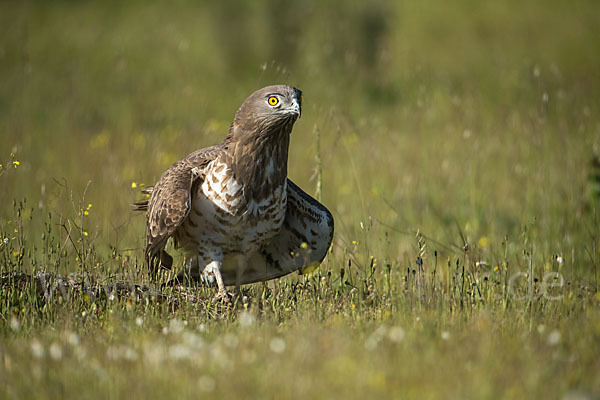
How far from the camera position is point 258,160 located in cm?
531

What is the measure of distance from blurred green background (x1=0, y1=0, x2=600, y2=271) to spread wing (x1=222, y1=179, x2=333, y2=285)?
1.40ft

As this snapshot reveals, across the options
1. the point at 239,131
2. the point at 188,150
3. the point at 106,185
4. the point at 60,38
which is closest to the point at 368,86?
the point at 188,150

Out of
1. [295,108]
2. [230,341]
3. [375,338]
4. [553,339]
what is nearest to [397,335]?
[375,338]

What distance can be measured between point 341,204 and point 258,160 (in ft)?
12.6

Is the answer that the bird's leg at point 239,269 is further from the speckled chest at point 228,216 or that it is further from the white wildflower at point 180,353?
the white wildflower at point 180,353

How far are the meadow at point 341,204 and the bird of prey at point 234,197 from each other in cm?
39

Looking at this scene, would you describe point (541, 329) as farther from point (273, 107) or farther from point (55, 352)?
point (55, 352)

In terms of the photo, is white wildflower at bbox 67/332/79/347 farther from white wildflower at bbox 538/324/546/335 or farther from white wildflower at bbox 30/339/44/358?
white wildflower at bbox 538/324/546/335

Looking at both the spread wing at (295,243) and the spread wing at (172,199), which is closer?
the spread wing at (172,199)

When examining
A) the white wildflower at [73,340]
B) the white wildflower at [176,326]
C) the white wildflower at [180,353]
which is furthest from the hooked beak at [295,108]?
the white wildflower at [73,340]

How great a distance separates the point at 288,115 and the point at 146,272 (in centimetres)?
188

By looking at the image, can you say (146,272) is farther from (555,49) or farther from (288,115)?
(555,49)

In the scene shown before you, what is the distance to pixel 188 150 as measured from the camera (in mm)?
9117

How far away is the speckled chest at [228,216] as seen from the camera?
→ 17.2ft
